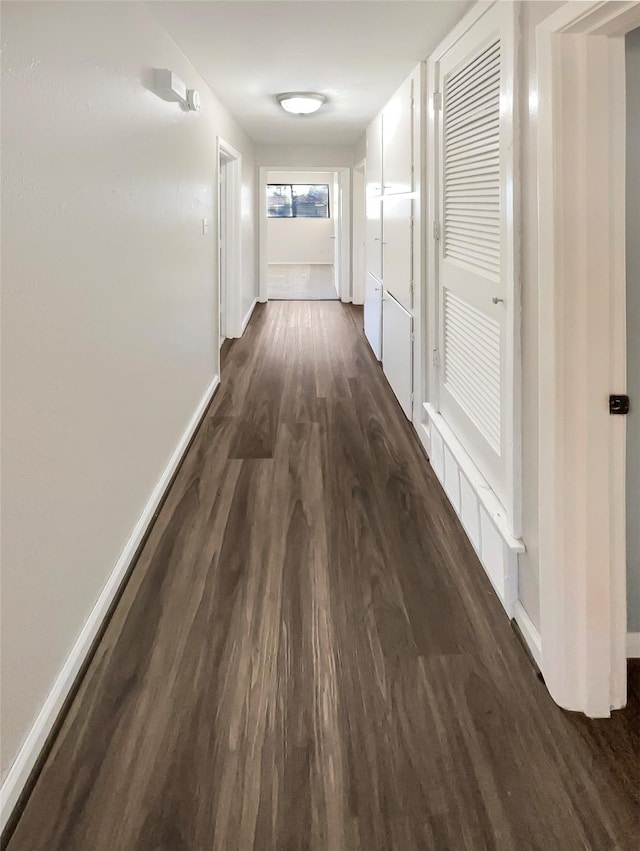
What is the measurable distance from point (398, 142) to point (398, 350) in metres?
1.33

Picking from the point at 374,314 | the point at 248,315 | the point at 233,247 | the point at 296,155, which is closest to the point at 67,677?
the point at 374,314

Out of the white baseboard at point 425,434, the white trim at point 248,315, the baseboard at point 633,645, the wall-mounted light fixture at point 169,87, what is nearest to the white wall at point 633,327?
the baseboard at point 633,645

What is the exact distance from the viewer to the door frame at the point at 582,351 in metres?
1.54

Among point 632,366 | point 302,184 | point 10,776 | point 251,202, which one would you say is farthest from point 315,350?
point 302,184

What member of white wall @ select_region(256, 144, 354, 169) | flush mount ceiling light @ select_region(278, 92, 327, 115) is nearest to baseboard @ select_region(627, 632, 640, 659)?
flush mount ceiling light @ select_region(278, 92, 327, 115)

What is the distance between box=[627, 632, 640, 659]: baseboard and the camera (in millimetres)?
1910

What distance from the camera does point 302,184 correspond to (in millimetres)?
14289

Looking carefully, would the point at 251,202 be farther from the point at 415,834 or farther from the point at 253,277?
the point at 415,834

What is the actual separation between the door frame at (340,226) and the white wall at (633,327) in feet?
23.7

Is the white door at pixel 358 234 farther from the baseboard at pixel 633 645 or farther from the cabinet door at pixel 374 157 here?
the baseboard at pixel 633 645

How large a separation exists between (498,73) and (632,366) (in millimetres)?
1158

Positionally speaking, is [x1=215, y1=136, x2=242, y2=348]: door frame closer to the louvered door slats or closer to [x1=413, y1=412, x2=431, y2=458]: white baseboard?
[x1=413, y1=412, x2=431, y2=458]: white baseboard

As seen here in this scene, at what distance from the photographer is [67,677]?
1.77m

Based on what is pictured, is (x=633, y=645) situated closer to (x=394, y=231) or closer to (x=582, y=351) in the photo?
(x=582, y=351)
